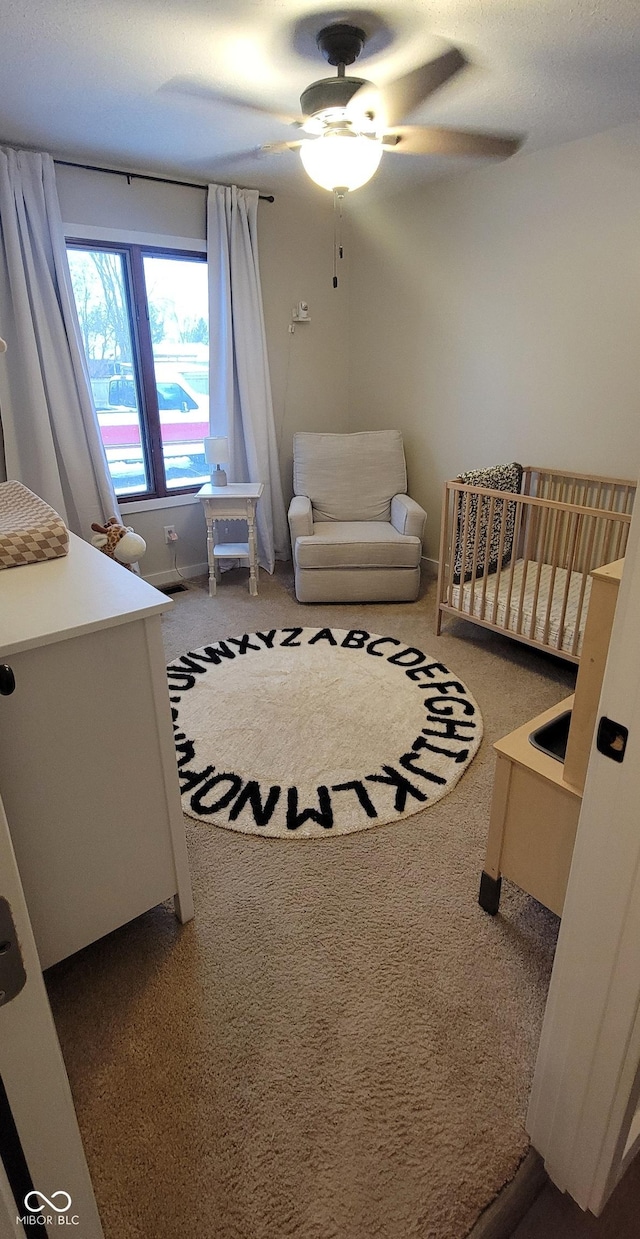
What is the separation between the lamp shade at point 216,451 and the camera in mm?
3670

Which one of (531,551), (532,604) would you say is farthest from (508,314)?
(532,604)

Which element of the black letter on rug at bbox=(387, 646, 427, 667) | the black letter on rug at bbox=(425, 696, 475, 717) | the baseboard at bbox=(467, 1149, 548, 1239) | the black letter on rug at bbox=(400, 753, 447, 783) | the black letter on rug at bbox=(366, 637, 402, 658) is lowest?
the baseboard at bbox=(467, 1149, 548, 1239)

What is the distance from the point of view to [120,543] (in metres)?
2.17

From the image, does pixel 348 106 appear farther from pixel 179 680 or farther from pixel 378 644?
→ pixel 179 680

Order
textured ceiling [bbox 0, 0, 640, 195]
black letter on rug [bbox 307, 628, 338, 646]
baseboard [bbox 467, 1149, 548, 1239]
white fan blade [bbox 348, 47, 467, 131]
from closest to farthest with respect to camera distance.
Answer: baseboard [bbox 467, 1149, 548, 1239] < textured ceiling [bbox 0, 0, 640, 195] < white fan blade [bbox 348, 47, 467, 131] < black letter on rug [bbox 307, 628, 338, 646]

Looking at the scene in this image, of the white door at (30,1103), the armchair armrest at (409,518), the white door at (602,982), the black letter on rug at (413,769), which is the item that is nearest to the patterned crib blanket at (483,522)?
the armchair armrest at (409,518)

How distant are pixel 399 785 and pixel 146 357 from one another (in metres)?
2.88

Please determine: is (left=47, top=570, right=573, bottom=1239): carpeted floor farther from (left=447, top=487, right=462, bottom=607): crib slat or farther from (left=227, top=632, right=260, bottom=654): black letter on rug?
(left=447, top=487, right=462, bottom=607): crib slat

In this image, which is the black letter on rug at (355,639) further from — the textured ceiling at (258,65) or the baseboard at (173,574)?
the textured ceiling at (258,65)

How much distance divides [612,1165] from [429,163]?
392cm

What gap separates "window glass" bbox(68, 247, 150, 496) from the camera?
11.0ft

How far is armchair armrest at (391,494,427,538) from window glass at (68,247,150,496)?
1.57 m

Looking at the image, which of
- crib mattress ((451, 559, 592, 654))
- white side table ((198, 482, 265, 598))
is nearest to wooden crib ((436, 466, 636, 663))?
crib mattress ((451, 559, 592, 654))

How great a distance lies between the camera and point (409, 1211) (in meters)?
1.05
